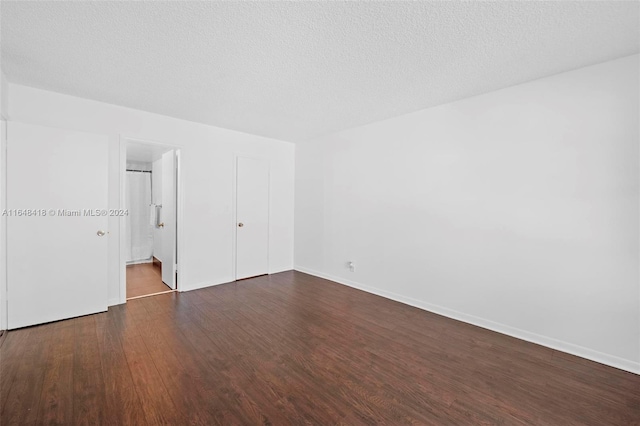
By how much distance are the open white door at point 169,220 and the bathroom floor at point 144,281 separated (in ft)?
0.50

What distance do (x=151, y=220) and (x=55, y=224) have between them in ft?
9.87

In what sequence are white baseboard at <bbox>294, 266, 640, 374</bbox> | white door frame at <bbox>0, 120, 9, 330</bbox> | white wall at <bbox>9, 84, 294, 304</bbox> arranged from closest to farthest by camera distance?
white baseboard at <bbox>294, 266, 640, 374</bbox> → white door frame at <bbox>0, 120, 9, 330</bbox> → white wall at <bbox>9, 84, 294, 304</bbox>

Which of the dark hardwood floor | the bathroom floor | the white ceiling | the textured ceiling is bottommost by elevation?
the dark hardwood floor

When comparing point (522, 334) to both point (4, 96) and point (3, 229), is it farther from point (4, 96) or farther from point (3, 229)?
point (4, 96)

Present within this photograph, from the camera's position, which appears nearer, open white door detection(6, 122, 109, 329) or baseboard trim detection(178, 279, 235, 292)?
open white door detection(6, 122, 109, 329)

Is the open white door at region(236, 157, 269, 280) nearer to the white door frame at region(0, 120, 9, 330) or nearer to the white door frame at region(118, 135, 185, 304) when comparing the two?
the white door frame at region(118, 135, 185, 304)

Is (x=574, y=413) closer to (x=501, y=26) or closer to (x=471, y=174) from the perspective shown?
(x=471, y=174)

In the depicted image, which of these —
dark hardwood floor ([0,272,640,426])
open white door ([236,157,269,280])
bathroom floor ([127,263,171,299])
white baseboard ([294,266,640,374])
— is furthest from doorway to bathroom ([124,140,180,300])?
white baseboard ([294,266,640,374])

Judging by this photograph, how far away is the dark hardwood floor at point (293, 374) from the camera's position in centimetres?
177

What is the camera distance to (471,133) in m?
3.16

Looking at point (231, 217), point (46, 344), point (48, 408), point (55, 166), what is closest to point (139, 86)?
point (55, 166)

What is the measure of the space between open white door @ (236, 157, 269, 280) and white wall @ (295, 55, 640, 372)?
1810 millimetres

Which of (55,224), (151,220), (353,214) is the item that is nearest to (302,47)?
(353,214)

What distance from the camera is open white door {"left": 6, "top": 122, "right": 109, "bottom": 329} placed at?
9.40 feet
